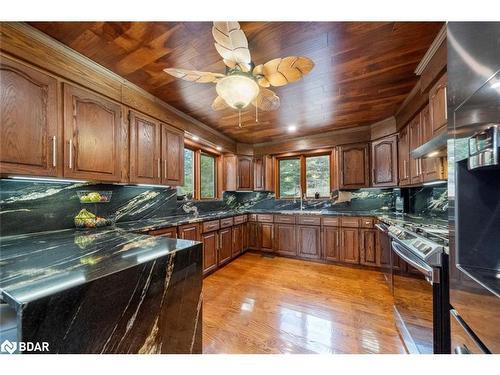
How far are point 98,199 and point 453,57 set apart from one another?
101 inches

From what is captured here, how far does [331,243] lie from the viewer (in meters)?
3.19

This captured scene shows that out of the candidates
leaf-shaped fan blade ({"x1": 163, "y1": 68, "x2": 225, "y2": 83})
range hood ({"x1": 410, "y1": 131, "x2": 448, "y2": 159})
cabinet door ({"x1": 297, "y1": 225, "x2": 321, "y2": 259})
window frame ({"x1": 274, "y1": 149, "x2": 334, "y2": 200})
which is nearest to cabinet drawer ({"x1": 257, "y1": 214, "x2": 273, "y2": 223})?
cabinet door ({"x1": 297, "y1": 225, "x2": 321, "y2": 259})

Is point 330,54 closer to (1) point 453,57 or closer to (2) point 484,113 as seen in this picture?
(1) point 453,57

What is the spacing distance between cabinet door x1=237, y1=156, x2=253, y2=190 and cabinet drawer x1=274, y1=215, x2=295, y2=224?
911mm

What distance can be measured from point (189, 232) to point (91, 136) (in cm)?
137

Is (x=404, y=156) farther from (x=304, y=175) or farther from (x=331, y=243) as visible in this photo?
(x=304, y=175)

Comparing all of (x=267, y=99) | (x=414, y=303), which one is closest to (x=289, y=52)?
(x=267, y=99)

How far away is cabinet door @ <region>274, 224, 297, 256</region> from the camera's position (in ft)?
11.4

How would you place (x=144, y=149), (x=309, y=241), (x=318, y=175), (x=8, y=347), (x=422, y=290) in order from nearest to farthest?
(x=8, y=347)
(x=422, y=290)
(x=144, y=149)
(x=309, y=241)
(x=318, y=175)

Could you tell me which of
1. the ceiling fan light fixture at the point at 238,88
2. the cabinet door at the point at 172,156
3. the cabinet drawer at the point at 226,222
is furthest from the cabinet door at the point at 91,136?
the cabinet drawer at the point at 226,222

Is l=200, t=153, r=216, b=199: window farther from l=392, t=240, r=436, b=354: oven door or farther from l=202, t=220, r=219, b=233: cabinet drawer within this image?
l=392, t=240, r=436, b=354: oven door

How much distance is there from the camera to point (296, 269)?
297 centimetres
